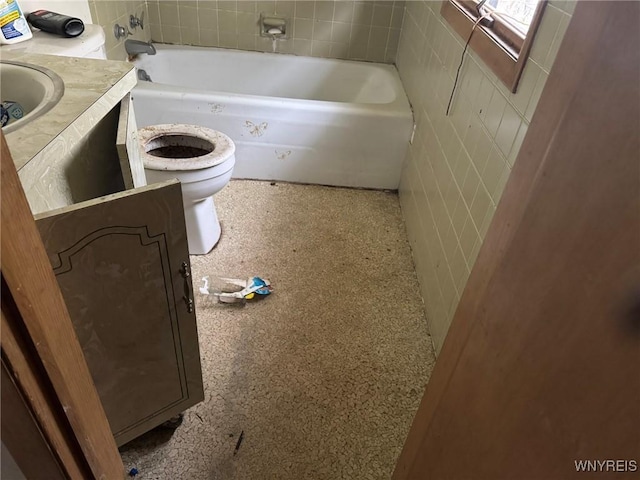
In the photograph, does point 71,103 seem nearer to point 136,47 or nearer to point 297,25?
point 136,47

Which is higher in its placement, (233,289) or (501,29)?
(501,29)

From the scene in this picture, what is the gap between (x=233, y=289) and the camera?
1.74 m

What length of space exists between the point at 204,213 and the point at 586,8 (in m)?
1.61

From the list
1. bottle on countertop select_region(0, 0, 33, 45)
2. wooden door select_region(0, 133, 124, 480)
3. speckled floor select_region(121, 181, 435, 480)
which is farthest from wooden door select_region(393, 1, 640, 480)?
bottle on countertop select_region(0, 0, 33, 45)

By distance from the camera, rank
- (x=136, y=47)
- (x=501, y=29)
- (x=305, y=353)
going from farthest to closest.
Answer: (x=136, y=47)
(x=305, y=353)
(x=501, y=29)

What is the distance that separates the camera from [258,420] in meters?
1.32

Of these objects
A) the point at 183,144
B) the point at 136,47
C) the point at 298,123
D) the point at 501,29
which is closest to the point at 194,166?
the point at 183,144

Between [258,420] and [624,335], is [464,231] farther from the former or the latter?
[624,335]

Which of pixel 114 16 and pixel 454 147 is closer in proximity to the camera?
pixel 454 147

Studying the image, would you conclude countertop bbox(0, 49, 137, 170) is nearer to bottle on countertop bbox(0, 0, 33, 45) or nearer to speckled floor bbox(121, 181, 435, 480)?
bottle on countertop bbox(0, 0, 33, 45)

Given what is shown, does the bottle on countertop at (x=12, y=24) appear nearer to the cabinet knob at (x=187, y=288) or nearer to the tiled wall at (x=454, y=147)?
the cabinet knob at (x=187, y=288)

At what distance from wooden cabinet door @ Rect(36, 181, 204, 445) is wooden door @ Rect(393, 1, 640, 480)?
60 centimetres

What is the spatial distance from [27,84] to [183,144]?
31.4 inches

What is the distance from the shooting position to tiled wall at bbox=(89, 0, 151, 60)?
81.3 inches
